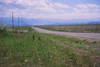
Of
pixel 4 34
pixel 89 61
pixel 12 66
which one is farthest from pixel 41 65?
pixel 4 34

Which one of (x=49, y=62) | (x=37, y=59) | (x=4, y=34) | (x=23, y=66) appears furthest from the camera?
(x=4, y=34)

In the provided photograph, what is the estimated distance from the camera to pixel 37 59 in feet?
15.6

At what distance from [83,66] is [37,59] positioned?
216 cm

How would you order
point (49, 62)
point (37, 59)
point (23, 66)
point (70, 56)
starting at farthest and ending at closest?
point (70, 56)
point (37, 59)
point (49, 62)
point (23, 66)

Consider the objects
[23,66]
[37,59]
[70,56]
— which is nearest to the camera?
[23,66]

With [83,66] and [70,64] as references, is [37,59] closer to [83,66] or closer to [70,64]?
[70,64]

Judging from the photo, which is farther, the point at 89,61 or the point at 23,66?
the point at 89,61

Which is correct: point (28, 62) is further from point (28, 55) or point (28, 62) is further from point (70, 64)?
point (70, 64)

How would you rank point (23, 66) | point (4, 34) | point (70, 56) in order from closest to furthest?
point (23, 66), point (70, 56), point (4, 34)

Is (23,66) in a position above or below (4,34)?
below

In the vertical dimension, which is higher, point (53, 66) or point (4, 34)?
point (4, 34)

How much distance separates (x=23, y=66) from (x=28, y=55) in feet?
4.17

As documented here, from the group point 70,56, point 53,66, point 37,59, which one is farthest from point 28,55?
point 70,56

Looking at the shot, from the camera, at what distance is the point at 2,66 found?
4.05 metres
